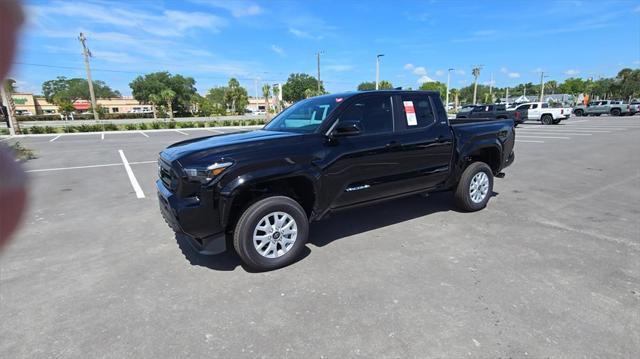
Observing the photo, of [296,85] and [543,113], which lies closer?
[543,113]

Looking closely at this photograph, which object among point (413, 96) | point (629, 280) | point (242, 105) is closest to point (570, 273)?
point (629, 280)

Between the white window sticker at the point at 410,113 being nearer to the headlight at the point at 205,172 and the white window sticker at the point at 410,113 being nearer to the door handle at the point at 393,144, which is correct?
the door handle at the point at 393,144

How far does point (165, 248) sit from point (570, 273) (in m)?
4.41

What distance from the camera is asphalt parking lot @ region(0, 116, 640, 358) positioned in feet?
8.58

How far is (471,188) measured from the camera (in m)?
5.47

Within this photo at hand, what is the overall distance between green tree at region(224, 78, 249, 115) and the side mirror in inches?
3398

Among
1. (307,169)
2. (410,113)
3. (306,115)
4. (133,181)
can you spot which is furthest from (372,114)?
(133,181)

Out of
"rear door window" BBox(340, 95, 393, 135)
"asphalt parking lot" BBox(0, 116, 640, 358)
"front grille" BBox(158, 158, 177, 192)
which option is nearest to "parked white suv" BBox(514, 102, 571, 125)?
"asphalt parking lot" BBox(0, 116, 640, 358)

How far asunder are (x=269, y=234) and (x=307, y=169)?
2.60 feet

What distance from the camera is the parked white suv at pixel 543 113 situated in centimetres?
2688

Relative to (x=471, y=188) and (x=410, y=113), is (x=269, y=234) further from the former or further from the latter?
(x=471, y=188)

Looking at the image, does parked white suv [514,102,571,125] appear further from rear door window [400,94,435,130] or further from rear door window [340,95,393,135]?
rear door window [340,95,393,135]

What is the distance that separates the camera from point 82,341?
2686mm

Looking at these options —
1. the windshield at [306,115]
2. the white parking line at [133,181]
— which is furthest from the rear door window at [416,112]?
the white parking line at [133,181]
